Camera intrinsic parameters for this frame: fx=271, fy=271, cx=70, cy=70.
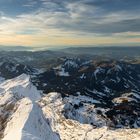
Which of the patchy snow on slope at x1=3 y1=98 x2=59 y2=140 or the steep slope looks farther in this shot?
the steep slope

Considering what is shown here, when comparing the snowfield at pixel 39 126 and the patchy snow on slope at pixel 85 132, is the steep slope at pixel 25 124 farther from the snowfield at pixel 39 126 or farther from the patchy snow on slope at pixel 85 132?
the patchy snow on slope at pixel 85 132

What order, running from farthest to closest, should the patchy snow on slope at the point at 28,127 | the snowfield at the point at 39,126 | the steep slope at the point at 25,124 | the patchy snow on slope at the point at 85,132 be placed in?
the patchy snow on slope at the point at 85,132, the snowfield at the point at 39,126, the steep slope at the point at 25,124, the patchy snow on slope at the point at 28,127

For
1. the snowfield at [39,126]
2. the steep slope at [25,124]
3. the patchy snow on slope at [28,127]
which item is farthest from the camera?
the snowfield at [39,126]

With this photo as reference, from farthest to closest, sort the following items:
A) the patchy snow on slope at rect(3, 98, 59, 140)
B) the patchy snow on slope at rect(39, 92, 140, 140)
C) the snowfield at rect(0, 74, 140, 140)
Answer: the patchy snow on slope at rect(39, 92, 140, 140) → the snowfield at rect(0, 74, 140, 140) → the patchy snow on slope at rect(3, 98, 59, 140)

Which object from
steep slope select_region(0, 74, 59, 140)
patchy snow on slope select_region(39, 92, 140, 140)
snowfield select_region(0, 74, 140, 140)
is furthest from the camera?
patchy snow on slope select_region(39, 92, 140, 140)

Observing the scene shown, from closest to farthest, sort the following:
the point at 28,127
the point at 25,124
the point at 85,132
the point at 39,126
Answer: the point at 28,127
the point at 25,124
the point at 39,126
the point at 85,132

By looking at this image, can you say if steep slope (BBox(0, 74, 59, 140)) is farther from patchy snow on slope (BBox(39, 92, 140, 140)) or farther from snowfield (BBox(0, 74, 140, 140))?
Result: patchy snow on slope (BBox(39, 92, 140, 140))

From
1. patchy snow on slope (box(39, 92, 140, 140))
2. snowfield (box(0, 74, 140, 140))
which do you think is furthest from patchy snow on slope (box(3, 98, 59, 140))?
patchy snow on slope (box(39, 92, 140, 140))

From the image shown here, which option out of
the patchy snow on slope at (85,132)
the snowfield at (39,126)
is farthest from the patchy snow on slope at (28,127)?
the patchy snow on slope at (85,132)

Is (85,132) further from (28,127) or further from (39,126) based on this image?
(28,127)

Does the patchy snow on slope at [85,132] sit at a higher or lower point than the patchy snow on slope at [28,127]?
lower

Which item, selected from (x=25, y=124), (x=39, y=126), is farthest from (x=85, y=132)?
(x=25, y=124)
